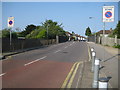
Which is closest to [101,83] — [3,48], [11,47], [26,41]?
[3,48]

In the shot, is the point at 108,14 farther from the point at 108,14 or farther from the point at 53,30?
the point at 53,30

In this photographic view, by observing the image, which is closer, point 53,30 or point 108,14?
point 108,14

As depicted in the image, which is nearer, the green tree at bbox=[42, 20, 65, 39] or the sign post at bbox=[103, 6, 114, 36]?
the sign post at bbox=[103, 6, 114, 36]

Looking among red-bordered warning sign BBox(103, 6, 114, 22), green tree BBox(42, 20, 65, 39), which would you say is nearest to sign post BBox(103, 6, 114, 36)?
red-bordered warning sign BBox(103, 6, 114, 22)

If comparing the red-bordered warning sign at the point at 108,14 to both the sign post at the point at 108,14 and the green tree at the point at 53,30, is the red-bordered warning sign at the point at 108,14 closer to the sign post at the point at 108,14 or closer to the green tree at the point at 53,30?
the sign post at the point at 108,14

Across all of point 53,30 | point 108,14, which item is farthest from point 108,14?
point 53,30

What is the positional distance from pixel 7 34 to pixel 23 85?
22690mm

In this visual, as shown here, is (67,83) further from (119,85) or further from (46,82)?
(119,85)

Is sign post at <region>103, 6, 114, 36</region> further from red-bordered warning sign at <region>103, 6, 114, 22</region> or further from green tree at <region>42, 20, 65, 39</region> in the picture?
green tree at <region>42, 20, 65, 39</region>

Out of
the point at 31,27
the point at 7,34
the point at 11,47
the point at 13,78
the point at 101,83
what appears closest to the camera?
the point at 101,83

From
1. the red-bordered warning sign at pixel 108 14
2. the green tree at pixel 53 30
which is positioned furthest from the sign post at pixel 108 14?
the green tree at pixel 53 30

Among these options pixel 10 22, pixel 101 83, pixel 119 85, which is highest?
pixel 10 22

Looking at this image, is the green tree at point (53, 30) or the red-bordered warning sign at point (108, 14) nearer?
the red-bordered warning sign at point (108, 14)

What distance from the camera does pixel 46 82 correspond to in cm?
721
